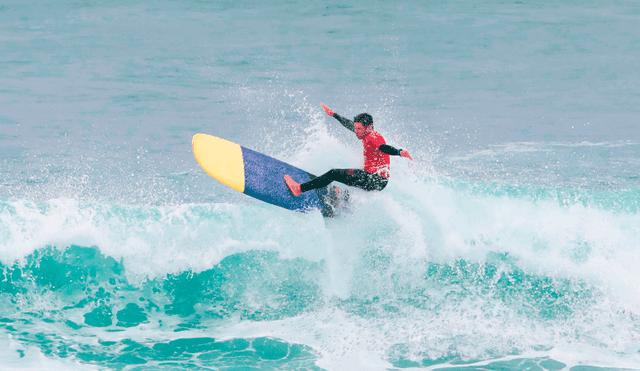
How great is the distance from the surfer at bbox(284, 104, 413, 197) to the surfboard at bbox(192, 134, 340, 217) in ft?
1.27

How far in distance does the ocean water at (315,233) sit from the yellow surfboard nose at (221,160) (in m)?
1.10

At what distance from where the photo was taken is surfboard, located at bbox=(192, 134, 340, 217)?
766cm

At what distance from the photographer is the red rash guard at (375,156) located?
7.02 metres

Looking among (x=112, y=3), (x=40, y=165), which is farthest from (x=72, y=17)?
(x=40, y=165)

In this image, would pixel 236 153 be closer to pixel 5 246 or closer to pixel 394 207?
pixel 394 207

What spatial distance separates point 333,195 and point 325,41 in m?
19.7

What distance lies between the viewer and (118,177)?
11.7 m

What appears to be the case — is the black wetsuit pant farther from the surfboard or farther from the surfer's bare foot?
the surfboard

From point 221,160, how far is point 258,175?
56 centimetres

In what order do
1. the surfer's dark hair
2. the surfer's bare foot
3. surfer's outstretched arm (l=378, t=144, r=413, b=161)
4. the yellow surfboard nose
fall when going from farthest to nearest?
1. the yellow surfboard nose
2. the surfer's bare foot
3. the surfer's dark hair
4. surfer's outstretched arm (l=378, t=144, r=413, b=161)

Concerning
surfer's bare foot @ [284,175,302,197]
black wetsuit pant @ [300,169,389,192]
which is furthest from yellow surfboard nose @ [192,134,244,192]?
black wetsuit pant @ [300,169,389,192]

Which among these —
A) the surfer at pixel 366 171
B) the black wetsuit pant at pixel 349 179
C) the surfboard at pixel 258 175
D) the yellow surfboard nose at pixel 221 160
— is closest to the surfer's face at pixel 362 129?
the surfer at pixel 366 171

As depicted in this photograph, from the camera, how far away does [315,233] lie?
8.97 meters

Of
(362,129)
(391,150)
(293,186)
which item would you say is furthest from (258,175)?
(391,150)
